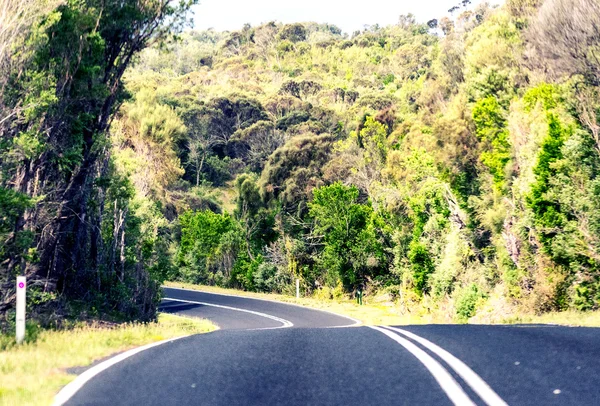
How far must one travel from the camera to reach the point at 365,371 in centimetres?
664

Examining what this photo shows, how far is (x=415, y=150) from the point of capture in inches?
1839

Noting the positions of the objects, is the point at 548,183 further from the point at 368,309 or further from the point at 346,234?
the point at 346,234

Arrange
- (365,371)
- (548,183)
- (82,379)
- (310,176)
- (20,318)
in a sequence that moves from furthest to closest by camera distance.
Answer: (310,176) < (548,183) < (20,318) < (82,379) < (365,371)

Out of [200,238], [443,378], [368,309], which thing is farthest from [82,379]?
[200,238]

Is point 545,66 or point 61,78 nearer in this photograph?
point 61,78

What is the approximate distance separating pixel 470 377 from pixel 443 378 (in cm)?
22

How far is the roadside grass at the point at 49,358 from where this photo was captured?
264 inches

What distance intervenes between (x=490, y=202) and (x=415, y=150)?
8447mm

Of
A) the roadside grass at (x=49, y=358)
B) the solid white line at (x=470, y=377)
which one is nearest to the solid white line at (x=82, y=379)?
the roadside grass at (x=49, y=358)

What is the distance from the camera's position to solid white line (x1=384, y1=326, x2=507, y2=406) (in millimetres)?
5102

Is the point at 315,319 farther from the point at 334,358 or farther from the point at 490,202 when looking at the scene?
the point at 334,358

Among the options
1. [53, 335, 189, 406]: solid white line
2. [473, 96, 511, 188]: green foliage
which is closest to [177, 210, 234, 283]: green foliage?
[473, 96, 511, 188]: green foliage

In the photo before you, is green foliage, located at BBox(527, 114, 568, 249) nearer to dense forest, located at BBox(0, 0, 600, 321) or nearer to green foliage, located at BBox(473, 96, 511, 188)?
dense forest, located at BBox(0, 0, 600, 321)

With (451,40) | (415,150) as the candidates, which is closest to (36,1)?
(415,150)
